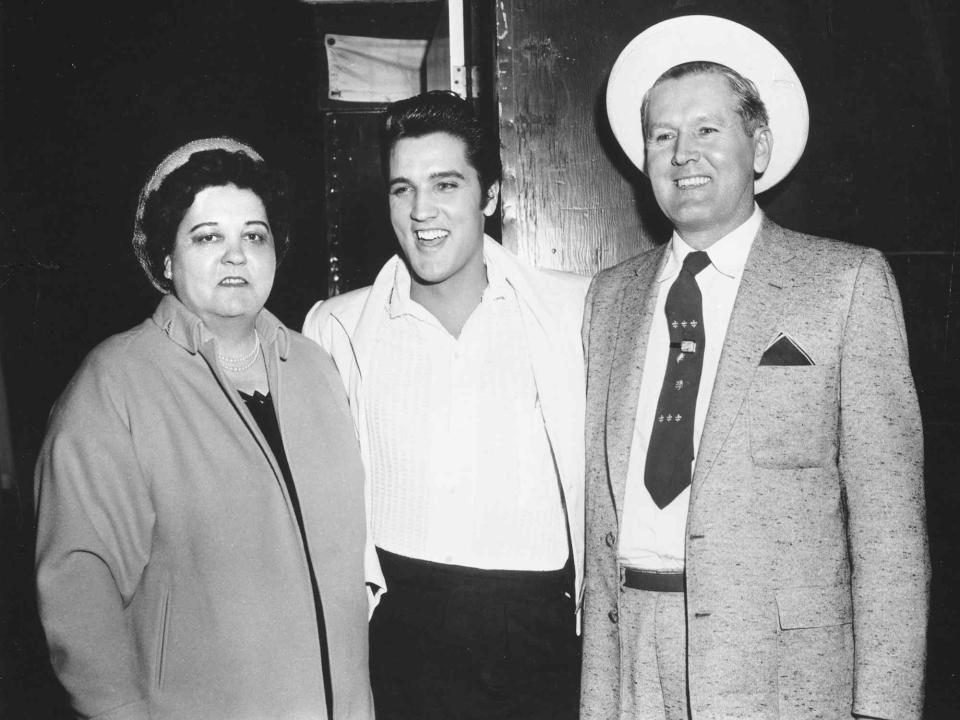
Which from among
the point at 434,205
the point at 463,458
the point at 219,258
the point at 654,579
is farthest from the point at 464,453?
the point at 219,258

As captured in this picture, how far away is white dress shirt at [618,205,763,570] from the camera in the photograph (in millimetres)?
1828

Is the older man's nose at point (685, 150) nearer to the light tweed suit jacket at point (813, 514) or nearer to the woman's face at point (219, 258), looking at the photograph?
the light tweed suit jacket at point (813, 514)

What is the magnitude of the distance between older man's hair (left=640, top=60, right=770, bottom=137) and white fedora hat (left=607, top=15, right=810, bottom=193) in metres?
0.05

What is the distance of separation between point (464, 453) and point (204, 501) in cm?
85

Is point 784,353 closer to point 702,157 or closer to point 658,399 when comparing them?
point 658,399

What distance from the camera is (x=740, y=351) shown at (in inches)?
68.4

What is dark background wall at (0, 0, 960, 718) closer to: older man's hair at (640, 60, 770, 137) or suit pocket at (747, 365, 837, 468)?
older man's hair at (640, 60, 770, 137)

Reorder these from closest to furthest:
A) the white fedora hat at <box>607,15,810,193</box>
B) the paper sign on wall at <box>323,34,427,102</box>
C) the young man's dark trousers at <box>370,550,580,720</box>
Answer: the white fedora hat at <box>607,15,810,193</box>, the young man's dark trousers at <box>370,550,580,720</box>, the paper sign on wall at <box>323,34,427,102</box>

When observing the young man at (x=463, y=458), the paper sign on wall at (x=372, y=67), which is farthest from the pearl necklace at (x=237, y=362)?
the paper sign on wall at (x=372, y=67)

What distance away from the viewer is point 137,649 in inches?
68.1

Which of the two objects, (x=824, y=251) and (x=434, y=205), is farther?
(x=434, y=205)

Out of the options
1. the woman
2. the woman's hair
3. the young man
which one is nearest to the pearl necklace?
the woman

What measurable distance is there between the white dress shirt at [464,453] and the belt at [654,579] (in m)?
0.44

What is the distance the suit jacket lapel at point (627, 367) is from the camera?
1.90m
